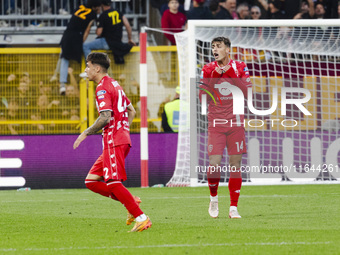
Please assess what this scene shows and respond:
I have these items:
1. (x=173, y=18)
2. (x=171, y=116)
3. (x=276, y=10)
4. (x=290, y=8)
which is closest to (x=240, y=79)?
(x=171, y=116)

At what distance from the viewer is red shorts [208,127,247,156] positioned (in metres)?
8.55

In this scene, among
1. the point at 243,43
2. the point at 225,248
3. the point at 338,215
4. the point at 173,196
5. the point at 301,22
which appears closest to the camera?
the point at 225,248

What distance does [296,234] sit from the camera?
271 inches

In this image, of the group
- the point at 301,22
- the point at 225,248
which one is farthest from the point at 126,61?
the point at 225,248

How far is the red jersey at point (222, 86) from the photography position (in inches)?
335

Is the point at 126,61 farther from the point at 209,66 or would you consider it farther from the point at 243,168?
the point at 209,66

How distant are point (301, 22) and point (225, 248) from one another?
8.09 metres

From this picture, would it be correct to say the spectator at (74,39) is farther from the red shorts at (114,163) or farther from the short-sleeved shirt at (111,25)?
the red shorts at (114,163)

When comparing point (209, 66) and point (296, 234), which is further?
point (209, 66)

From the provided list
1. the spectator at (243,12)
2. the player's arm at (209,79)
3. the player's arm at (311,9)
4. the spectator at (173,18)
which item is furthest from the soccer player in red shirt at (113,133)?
the player's arm at (311,9)

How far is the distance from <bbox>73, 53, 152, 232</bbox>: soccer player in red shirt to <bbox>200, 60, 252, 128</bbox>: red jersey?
4.90 feet

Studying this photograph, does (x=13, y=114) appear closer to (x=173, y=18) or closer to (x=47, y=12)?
(x=173, y=18)

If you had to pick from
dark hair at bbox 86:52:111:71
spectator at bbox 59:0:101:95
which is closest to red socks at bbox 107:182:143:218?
dark hair at bbox 86:52:111:71

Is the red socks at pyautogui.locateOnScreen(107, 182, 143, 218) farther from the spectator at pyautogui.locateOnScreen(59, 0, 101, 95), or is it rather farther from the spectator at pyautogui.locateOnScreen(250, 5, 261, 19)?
the spectator at pyautogui.locateOnScreen(250, 5, 261, 19)
